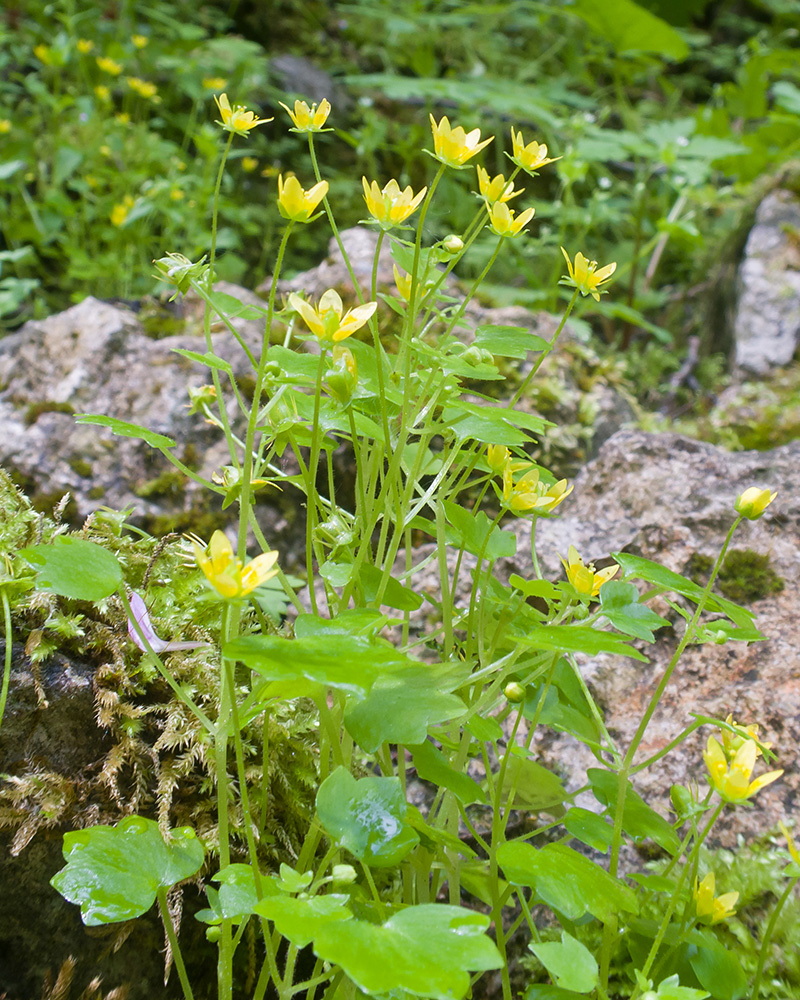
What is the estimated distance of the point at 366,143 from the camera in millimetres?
3166

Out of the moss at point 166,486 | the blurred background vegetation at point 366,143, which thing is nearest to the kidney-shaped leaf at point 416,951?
the moss at point 166,486

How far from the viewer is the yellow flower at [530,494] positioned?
81 centimetres

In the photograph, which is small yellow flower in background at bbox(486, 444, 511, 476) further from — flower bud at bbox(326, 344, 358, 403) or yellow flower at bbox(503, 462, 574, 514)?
flower bud at bbox(326, 344, 358, 403)

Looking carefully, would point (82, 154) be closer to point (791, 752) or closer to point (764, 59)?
point (791, 752)

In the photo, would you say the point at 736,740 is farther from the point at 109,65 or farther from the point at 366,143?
the point at 109,65

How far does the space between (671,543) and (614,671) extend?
0.29m

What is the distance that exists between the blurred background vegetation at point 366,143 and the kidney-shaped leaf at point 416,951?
2.17 meters

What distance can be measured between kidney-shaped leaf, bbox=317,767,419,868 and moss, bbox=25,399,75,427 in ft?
4.73

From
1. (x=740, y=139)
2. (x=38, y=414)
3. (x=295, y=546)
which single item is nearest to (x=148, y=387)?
(x=38, y=414)

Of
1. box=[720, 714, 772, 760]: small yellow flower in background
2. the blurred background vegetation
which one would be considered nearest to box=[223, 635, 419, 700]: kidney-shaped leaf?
box=[720, 714, 772, 760]: small yellow flower in background

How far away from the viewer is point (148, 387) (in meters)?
1.78

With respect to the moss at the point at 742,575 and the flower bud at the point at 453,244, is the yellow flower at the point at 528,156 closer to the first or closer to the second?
the flower bud at the point at 453,244

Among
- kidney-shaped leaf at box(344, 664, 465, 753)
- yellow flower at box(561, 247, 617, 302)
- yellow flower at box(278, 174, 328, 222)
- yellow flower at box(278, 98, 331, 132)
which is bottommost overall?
kidney-shaped leaf at box(344, 664, 465, 753)

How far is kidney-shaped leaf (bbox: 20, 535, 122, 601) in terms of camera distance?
63cm
